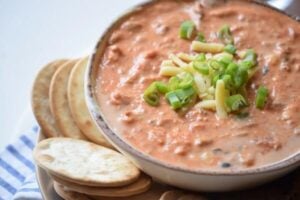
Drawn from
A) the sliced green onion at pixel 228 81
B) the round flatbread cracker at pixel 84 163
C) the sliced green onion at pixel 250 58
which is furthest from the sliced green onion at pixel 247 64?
the round flatbread cracker at pixel 84 163

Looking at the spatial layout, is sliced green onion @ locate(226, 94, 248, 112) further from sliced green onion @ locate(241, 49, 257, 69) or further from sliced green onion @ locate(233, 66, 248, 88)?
sliced green onion @ locate(241, 49, 257, 69)

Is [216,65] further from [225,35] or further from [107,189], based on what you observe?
[107,189]

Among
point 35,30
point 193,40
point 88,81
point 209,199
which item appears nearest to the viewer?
point 209,199

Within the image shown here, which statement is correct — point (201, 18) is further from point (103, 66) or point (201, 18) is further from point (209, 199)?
point (209, 199)

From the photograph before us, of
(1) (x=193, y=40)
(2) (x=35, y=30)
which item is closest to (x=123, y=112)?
(1) (x=193, y=40)

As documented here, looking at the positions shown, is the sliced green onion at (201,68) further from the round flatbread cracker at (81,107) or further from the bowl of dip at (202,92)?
the round flatbread cracker at (81,107)

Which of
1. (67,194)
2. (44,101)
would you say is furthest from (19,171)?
(67,194)

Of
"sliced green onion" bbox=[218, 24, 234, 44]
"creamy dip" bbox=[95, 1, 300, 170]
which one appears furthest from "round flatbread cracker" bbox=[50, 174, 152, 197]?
"sliced green onion" bbox=[218, 24, 234, 44]
